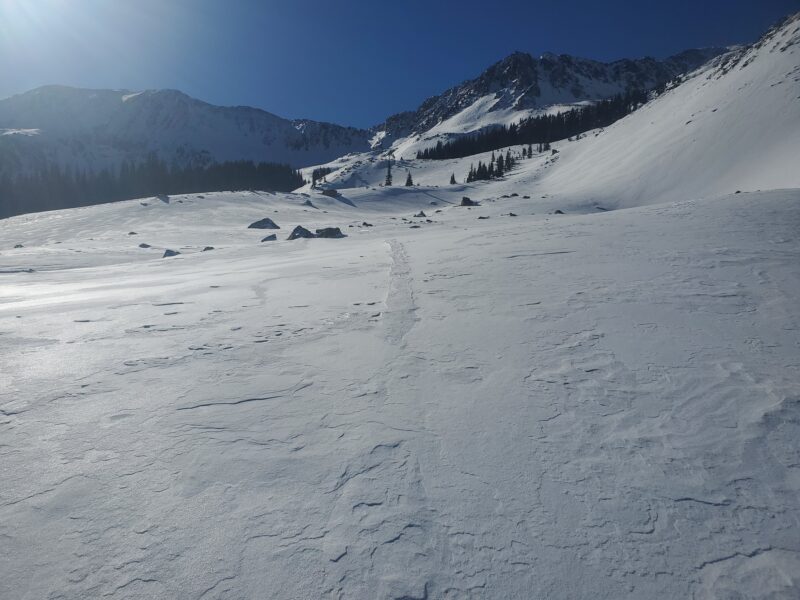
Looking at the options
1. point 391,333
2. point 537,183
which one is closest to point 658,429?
point 391,333

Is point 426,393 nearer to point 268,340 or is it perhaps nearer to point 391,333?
point 391,333

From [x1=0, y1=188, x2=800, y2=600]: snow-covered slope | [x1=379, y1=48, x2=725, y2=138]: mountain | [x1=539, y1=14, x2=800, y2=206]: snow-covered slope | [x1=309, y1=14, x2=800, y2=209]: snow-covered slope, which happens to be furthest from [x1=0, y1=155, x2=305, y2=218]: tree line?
[x1=0, y1=188, x2=800, y2=600]: snow-covered slope

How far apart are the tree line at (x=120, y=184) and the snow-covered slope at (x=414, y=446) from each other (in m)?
94.8

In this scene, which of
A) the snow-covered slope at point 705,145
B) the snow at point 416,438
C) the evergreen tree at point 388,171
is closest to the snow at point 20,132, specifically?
the evergreen tree at point 388,171

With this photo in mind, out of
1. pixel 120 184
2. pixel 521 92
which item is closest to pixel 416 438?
pixel 120 184

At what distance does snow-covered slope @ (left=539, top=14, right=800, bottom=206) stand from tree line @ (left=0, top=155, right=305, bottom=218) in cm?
7353

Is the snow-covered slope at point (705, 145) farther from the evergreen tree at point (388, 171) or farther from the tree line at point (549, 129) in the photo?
the tree line at point (549, 129)

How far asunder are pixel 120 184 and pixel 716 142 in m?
108

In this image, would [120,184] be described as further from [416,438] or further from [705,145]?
[416,438]

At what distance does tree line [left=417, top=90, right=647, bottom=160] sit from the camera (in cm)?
10606

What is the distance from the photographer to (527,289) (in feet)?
22.6

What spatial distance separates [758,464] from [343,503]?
2.52 m

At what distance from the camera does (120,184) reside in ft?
304

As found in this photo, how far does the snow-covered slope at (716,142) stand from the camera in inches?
1171
